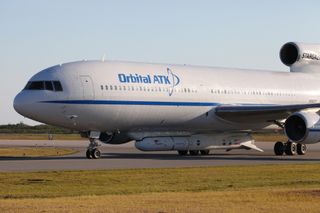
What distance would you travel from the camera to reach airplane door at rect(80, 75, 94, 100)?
103 feet

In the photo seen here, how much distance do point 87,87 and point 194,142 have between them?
699cm

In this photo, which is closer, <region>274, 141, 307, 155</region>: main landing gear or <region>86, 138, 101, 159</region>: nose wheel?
<region>86, 138, 101, 159</region>: nose wheel

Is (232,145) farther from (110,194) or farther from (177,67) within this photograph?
(110,194)

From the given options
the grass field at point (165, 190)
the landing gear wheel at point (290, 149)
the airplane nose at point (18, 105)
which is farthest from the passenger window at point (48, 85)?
the landing gear wheel at point (290, 149)

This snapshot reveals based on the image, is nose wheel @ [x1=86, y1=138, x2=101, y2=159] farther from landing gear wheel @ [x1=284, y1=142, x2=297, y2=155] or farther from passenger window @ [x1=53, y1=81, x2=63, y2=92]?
landing gear wheel @ [x1=284, y1=142, x2=297, y2=155]

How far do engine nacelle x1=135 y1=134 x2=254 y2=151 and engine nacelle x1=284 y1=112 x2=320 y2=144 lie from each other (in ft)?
13.9

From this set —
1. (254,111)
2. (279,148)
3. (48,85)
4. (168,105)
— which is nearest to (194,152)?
(254,111)

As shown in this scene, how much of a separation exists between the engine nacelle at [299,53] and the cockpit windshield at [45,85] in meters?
18.5

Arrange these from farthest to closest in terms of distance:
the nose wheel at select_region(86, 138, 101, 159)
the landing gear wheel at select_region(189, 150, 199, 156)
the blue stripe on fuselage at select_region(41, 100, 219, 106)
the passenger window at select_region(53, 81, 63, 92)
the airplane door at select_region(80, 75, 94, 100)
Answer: the landing gear wheel at select_region(189, 150, 199, 156)
the nose wheel at select_region(86, 138, 101, 159)
the airplane door at select_region(80, 75, 94, 100)
the passenger window at select_region(53, 81, 63, 92)
the blue stripe on fuselage at select_region(41, 100, 219, 106)

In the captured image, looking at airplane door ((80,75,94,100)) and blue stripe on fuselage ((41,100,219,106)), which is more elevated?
airplane door ((80,75,94,100))

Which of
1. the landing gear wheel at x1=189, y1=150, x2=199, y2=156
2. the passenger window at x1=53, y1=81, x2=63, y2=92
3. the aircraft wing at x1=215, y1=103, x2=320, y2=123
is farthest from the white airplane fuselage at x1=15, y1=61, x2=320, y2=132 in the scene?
the landing gear wheel at x1=189, y1=150, x2=199, y2=156

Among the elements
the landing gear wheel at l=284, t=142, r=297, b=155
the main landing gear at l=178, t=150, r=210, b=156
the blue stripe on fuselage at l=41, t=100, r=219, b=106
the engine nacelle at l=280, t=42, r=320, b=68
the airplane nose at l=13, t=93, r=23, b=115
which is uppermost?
the engine nacelle at l=280, t=42, r=320, b=68

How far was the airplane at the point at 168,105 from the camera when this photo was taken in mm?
31422

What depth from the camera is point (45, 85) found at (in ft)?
103
